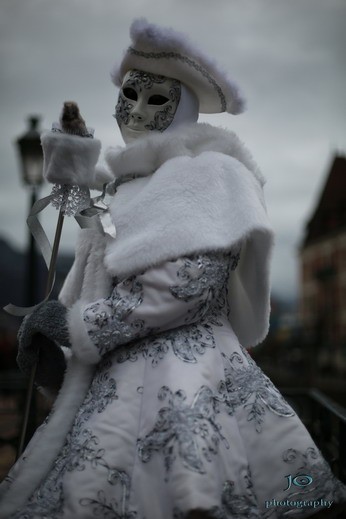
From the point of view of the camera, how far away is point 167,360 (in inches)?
98.3

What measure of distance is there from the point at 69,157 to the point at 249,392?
1.18 m

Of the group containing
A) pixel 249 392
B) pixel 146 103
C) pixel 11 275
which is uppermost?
pixel 146 103

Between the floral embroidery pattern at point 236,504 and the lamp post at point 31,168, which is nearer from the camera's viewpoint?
the floral embroidery pattern at point 236,504

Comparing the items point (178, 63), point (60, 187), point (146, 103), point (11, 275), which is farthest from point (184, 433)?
point (11, 275)

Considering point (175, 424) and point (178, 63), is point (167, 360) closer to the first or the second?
point (175, 424)

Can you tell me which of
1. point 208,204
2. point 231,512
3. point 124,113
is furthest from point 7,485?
point 124,113

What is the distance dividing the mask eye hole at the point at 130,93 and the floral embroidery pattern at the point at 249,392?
4.11ft

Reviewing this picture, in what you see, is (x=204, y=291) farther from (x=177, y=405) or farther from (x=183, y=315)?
(x=177, y=405)

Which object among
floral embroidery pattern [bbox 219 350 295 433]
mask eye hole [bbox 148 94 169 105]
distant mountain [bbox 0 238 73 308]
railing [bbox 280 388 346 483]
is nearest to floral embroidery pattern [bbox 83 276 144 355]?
floral embroidery pattern [bbox 219 350 295 433]

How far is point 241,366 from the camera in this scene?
2672mm

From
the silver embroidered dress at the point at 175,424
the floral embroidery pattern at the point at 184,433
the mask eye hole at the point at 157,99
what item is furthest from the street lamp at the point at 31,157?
the floral embroidery pattern at the point at 184,433

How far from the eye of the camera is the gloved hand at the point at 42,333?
8.36 ft

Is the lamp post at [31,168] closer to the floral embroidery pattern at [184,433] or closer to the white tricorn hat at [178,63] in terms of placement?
the white tricorn hat at [178,63]

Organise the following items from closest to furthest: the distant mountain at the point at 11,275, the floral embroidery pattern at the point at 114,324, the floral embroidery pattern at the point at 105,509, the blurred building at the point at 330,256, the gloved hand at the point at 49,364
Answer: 1. the floral embroidery pattern at the point at 105,509
2. the floral embroidery pattern at the point at 114,324
3. the gloved hand at the point at 49,364
4. the distant mountain at the point at 11,275
5. the blurred building at the point at 330,256
